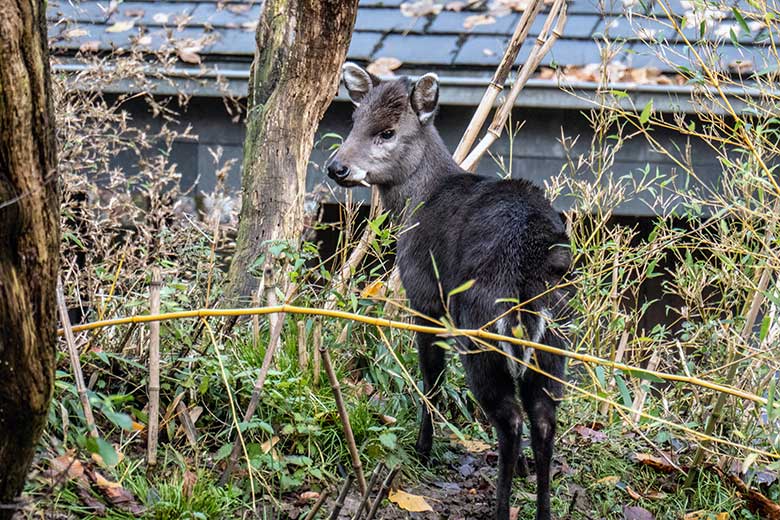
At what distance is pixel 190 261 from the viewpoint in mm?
4988

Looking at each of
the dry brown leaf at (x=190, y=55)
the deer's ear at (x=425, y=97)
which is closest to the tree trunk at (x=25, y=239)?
the deer's ear at (x=425, y=97)

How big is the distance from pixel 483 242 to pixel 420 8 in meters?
3.91

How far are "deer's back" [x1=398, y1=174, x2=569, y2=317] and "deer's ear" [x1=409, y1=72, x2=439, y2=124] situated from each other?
1.27ft

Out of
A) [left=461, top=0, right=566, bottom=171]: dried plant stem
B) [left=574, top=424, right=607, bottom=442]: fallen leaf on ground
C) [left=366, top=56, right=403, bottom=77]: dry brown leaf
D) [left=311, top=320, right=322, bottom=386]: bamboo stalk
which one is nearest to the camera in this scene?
[left=311, top=320, right=322, bottom=386]: bamboo stalk

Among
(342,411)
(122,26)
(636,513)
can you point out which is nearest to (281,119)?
(342,411)

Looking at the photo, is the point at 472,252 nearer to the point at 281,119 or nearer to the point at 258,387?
the point at 258,387

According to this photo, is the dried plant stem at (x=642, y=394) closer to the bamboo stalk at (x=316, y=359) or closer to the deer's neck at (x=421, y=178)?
the deer's neck at (x=421, y=178)

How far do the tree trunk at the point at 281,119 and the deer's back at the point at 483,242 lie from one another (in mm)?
716

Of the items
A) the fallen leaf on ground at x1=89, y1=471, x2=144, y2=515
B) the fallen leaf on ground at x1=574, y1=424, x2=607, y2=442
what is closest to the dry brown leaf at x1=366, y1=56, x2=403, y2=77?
the fallen leaf on ground at x1=574, y1=424, x2=607, y2=442

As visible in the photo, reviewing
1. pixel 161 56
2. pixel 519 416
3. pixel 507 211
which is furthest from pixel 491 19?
pixel 519 416

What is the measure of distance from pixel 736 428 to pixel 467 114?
2.95 metres

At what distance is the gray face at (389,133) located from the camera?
4.59m

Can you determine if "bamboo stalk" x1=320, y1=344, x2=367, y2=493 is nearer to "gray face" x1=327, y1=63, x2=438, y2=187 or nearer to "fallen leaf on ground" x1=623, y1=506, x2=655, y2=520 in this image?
"fallen leaf on ground" x1=623, y1=506, x2=655, y2=520

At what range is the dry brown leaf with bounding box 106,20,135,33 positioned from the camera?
7.12 meters
